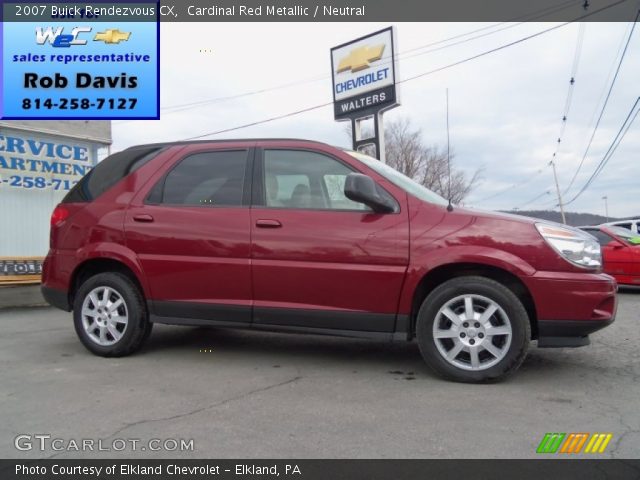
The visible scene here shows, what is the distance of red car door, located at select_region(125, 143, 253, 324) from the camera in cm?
456

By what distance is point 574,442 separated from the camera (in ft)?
9.88

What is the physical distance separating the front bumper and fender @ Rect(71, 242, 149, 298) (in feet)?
10.6

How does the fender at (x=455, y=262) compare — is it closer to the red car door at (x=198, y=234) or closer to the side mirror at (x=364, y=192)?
the side mirror at (x=364, y=192)

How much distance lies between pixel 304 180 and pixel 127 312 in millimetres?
1966

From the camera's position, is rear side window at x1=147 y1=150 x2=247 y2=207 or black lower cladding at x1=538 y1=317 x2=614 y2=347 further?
rear side window at x1=147 y1=150 x2=247 y2=207

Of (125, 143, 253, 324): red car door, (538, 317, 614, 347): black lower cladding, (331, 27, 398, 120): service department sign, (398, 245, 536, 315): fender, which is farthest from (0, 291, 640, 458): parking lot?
(331, 27, 398, 120): service department sign

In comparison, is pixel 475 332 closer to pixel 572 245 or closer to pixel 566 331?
pixel 566 331

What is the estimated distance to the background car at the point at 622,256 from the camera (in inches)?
370

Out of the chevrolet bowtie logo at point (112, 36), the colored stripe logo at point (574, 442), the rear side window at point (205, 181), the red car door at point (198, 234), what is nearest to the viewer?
the colored stripe logo at point (574, 442)

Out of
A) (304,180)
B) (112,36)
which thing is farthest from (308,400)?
(112,36)

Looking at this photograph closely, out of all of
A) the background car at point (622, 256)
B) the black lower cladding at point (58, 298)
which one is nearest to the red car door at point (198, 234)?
the black lower cladding at point (58, 298)

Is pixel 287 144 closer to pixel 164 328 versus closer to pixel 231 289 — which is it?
pixel 231 289
